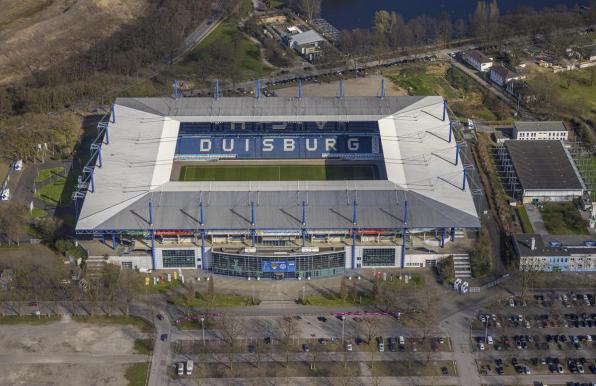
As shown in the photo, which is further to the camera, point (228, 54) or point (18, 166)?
point (228, 54)

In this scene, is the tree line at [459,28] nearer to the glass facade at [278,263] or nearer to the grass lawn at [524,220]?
the grass lawn at [524,220]

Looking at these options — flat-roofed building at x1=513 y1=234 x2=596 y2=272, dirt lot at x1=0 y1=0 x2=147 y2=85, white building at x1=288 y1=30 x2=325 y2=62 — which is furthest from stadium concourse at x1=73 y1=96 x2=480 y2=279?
dirt lot at x1=0 y1=0 x2=147 y2=85

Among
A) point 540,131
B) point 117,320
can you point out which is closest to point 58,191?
point 117,320

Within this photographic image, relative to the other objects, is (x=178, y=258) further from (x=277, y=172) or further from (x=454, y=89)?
(x=454, y=89)

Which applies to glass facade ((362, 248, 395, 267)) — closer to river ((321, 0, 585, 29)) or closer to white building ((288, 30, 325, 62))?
white building ((288, 30, 325, 62))

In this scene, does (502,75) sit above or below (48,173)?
above
